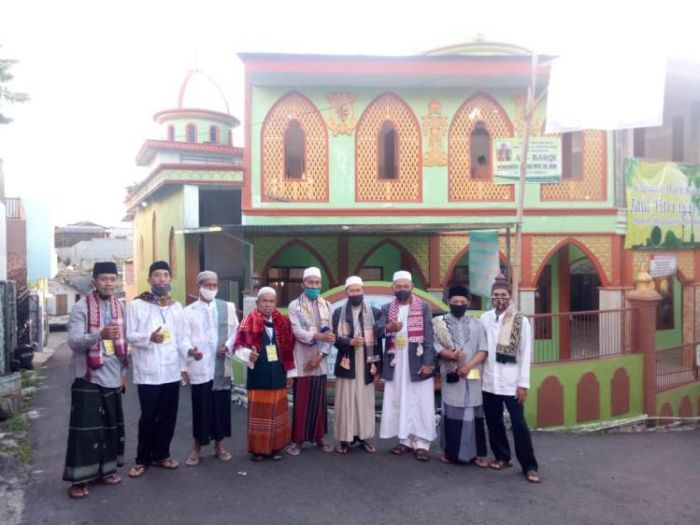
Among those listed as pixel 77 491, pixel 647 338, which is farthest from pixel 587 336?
pixel 77 491

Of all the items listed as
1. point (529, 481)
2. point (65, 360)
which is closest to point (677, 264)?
point (529, 481)

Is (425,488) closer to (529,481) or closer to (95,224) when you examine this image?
(529,481)

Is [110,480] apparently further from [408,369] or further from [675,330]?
[675,330]

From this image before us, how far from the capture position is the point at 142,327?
4766 millimetres

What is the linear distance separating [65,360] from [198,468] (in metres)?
10.4

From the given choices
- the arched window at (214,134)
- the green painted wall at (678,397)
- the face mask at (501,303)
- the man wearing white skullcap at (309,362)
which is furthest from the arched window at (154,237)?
the face mask at (501,303)

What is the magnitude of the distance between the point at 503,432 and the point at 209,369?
253 centimetres

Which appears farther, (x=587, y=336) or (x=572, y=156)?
(x=572, y=156)

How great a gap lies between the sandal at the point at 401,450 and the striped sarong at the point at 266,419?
105cm

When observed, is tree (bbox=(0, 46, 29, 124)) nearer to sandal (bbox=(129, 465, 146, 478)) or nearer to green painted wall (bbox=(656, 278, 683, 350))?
sandal (bbox=(129, 465, 146, 478))

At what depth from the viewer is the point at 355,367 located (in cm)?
538

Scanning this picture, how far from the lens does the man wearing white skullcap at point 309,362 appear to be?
17.6ft

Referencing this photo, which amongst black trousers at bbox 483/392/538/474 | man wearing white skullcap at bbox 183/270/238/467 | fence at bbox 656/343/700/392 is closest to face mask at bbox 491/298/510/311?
black trousers at bbox 483/392/538/474

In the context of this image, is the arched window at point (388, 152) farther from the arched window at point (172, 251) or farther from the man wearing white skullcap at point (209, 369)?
the man wearing white skullcap at point (209, 369)
